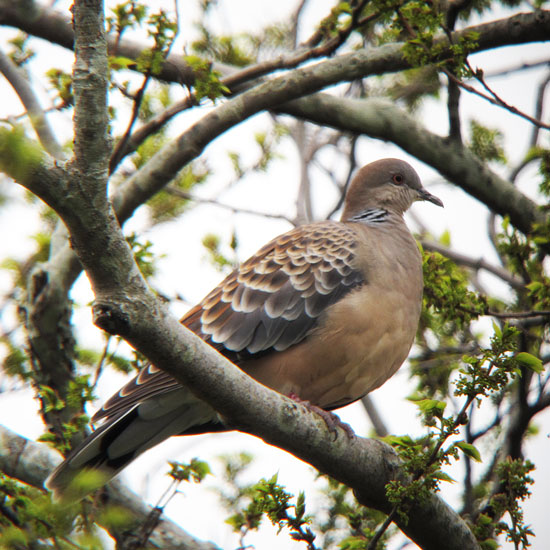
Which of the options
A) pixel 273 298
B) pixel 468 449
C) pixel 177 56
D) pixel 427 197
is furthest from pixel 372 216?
pixel 468 449

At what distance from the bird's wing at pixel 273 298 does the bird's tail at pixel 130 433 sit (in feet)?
0.48

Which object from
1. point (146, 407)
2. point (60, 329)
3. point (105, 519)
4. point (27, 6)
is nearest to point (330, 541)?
point (146, 407)

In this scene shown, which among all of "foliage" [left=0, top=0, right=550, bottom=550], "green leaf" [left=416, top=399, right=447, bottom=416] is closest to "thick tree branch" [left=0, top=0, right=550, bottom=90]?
"foliage" [left=0, top=0, right=550, bottom=550]

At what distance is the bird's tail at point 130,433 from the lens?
3559 mm

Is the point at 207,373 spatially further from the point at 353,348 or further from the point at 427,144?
the point at 427,144

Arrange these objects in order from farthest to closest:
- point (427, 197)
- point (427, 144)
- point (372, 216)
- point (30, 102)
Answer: point (427, 197), point (372, 216), point (427, 144), point (30, 102)

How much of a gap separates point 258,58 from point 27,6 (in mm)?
1931

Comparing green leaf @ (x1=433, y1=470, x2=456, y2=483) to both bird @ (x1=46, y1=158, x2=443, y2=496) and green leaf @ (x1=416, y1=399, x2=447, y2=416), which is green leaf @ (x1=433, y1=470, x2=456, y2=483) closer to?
green leaf @ (x1=416, y1=399, x2=447, y2=416)

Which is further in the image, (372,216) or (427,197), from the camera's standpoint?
(427,197)

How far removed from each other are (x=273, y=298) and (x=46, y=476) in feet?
5.13

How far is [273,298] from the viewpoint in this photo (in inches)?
167

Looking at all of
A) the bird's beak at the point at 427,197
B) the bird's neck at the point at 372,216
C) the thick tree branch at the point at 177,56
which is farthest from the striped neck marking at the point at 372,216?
the thick tree branch at the point at 177,56

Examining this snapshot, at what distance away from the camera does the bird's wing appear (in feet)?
13.3

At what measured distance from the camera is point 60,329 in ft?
14.7
